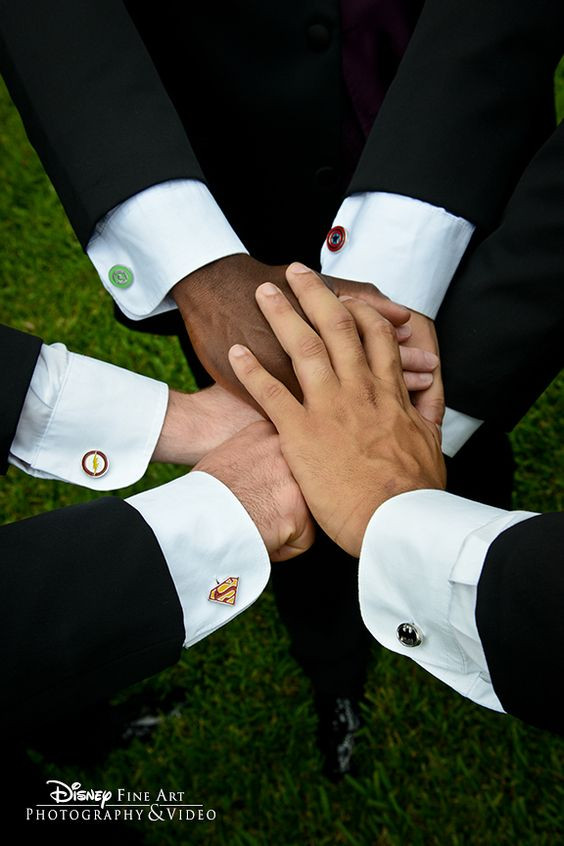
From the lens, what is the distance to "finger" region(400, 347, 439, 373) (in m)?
1.67

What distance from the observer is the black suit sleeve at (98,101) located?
1.60 meters

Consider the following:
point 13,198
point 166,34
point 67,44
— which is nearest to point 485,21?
point 166,34

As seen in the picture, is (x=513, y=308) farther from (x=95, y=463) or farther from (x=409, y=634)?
(x=95, y=463)

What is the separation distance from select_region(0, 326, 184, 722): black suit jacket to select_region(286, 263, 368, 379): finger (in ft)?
1.78

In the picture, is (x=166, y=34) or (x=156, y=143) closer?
(x=156, y=143)

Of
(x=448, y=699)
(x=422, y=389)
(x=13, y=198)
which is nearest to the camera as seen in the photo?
(x=422, y=389)

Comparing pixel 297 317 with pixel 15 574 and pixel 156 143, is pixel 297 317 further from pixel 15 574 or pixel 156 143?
pixel 15 574

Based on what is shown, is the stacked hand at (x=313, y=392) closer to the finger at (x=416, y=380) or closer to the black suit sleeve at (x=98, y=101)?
the finger at (x=416, y=380)

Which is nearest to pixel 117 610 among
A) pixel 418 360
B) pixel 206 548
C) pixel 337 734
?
pixel 206 548

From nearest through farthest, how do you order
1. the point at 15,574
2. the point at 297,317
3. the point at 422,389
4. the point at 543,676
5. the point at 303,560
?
1. the point at 543,676
2. the point at 15,574
3. the point at 297,317
4. the point at 422,389
5. the point at 303,560

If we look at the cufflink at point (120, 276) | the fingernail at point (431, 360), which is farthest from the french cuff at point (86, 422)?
the fingernail at point (431, 360)

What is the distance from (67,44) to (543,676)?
161 centimetres

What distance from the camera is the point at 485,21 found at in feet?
5.38

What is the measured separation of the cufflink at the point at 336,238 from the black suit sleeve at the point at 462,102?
0.35ft
